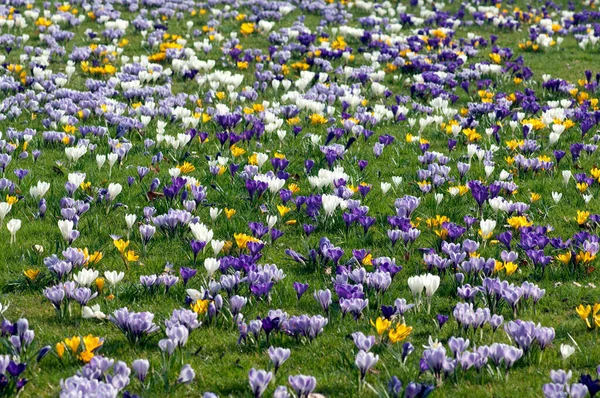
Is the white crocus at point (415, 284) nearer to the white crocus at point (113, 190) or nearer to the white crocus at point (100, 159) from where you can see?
the white crocus at point (113, 190)

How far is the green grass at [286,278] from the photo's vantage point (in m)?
5.10

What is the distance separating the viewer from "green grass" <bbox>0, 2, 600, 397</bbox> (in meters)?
5.10

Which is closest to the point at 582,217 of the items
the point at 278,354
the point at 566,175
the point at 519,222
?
the point at 519,222

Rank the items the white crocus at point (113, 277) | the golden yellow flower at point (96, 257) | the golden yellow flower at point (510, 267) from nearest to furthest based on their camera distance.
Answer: the white crocus at point (113, 277), the golden yellow flower at point (510, 267), the golden yellow flower at point (96, 257)

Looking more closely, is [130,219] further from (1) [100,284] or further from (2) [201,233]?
(1) [100,284]

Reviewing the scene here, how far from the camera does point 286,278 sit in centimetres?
664

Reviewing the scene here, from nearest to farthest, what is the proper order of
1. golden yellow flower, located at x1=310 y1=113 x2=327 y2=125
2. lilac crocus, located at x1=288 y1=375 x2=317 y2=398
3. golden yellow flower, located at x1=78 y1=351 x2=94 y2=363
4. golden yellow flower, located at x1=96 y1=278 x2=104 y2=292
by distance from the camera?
lilac crocus, located at x1=288 y1=375 x2=317 y2=398, golden yellow flower, located at x1=78 y1=351 x2=94 y2=363, golden yellow flower, located at x1=96 y1=278 x2=104 y2=292, golden yellow flower, located at x1=310 y1=113 x2=327 y2=125

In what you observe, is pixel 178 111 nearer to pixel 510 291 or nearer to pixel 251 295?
pixel 251 295

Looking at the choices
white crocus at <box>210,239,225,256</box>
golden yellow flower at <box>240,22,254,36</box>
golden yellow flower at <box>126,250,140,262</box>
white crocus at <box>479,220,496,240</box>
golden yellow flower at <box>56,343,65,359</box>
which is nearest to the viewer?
golden yellow flower at <box>56,343,65,359</box>

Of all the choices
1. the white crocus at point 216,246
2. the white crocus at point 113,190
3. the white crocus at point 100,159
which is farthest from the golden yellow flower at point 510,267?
the white crocus at point 100,159

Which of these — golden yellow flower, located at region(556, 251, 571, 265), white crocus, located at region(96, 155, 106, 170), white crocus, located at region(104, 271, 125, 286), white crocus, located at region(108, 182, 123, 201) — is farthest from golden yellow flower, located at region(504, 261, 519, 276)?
white crocus, located at region(96, 155, 106, 170)

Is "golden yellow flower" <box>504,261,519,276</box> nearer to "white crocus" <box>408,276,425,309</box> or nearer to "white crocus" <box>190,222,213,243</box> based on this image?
"white crocus" <box>408,276,425,309</box>

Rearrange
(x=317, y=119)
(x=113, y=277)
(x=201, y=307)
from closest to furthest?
(x=201, y=307) < (x=113, y=277) < (x=317, y=119)

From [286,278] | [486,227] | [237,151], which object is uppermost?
[486,227]
